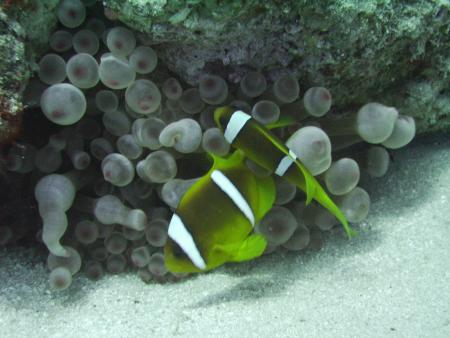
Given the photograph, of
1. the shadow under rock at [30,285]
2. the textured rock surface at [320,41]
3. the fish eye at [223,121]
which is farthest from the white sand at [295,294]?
the fish eye at [223,121]

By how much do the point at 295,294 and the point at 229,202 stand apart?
1.39 ft

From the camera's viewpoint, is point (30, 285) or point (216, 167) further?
point (30, 285)

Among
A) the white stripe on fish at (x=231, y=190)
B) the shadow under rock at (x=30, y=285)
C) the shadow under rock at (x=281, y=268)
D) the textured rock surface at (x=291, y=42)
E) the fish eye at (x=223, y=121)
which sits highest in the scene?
the textured rock surface at (x=291, y=42)

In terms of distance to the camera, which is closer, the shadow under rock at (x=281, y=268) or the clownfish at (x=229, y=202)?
the clownfish at (x=229, y=202)

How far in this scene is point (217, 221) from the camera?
1.50m

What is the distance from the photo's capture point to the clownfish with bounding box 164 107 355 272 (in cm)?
144

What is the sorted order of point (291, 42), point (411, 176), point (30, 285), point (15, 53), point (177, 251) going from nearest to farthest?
1. point (15, 53)
2. point (177, 251)
3. point (291, 42)
4. point (30, 285)
5. point (411, 176)

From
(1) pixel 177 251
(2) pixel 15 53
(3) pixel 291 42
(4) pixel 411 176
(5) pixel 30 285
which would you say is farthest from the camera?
(4) pixel 411 176

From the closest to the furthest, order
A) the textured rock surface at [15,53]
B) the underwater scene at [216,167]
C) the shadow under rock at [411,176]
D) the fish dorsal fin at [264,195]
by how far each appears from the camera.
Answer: the textured rock surface at [15,53] < the underwater scene at [216,167] < the fish dorsal fin at [264,195] < the shadow under rock at [411,176]

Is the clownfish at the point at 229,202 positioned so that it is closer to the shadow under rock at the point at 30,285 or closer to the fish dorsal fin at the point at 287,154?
the fish dorsal fin at the point at 287,154

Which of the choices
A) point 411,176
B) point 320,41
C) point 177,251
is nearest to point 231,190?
point 177,251

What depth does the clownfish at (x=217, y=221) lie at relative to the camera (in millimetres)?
1472

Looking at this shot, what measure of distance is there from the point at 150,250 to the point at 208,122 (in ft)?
1.87

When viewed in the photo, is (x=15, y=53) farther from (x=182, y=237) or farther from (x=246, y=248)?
(x=246, y=248)
